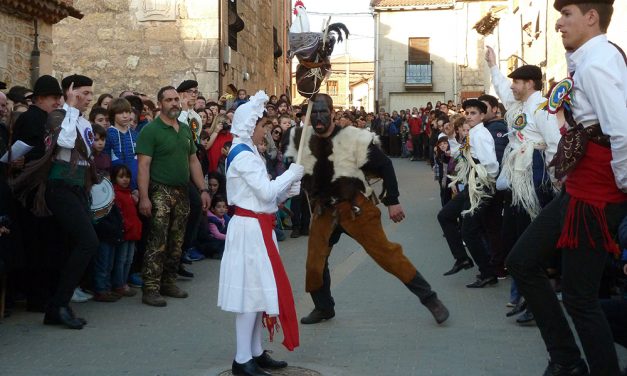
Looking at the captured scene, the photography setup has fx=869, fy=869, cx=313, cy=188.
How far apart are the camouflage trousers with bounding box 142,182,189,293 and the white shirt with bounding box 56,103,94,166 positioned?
41.5 inches

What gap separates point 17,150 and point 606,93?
4.65m

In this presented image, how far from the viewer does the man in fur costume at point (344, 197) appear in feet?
22.9

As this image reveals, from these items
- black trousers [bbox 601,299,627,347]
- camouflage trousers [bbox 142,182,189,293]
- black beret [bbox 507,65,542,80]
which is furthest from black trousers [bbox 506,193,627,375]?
camouflage trousers [bbox 142,182,189,293]

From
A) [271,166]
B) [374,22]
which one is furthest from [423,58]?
[271,166]

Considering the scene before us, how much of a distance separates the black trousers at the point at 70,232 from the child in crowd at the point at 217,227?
3.88m

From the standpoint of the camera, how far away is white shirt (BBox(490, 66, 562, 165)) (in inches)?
264

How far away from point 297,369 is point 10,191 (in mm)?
3023

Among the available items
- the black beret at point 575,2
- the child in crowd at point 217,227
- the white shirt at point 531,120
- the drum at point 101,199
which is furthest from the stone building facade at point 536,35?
the black beret at point 575,2

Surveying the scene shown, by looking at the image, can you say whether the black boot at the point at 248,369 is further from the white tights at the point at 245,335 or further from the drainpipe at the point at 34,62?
the drainpipe at the point at 34,62

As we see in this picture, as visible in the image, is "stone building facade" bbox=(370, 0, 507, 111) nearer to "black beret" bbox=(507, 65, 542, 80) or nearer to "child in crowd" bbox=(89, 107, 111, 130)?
"child in crowd" bbox=(89, 107, 111, 130)

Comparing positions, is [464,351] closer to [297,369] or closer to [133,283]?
[297,369]

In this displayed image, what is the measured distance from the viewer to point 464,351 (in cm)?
616

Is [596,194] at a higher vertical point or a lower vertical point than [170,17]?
lower

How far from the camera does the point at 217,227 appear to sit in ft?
36.9
